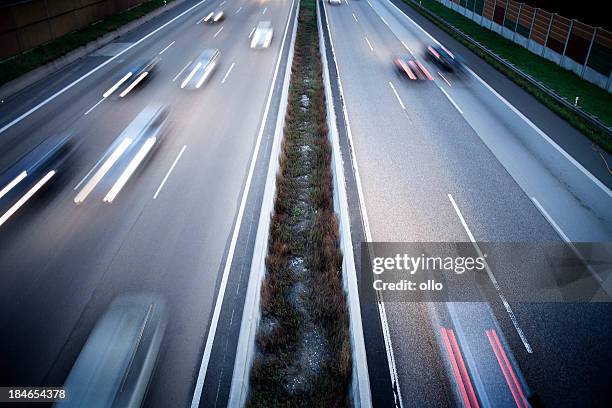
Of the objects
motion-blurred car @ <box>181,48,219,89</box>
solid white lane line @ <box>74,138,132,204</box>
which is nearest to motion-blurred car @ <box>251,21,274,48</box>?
motion-blurred car @ <box>181,48,219,89</box>

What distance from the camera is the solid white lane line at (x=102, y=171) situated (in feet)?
41.2

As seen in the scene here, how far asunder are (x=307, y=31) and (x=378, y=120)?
19.6m

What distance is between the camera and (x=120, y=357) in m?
7.79

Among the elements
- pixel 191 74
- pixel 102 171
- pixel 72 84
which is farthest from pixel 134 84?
pixel 102 171

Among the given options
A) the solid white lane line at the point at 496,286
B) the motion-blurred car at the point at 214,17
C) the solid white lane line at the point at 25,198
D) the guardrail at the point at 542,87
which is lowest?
the solid white lane line at the point at 496,286

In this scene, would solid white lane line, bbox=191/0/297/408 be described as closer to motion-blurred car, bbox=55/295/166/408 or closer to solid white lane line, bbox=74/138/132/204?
motion-blurred car, bbox=55/295/166/408

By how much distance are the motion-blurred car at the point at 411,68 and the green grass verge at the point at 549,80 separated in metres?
4.86

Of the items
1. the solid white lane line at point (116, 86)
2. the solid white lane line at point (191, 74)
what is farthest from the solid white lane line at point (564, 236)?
the solid white lane line at point (116, 86)

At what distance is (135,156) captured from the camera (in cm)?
1472

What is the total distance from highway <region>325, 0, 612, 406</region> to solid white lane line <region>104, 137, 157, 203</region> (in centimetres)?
783

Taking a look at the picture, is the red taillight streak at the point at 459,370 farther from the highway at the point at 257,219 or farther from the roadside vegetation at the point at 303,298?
the roadside vegetation at the point at 303,298

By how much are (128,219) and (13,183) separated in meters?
4.90

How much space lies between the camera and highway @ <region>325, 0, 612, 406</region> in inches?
306

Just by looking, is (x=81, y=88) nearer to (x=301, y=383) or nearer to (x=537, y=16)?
(x=301, y=383)
